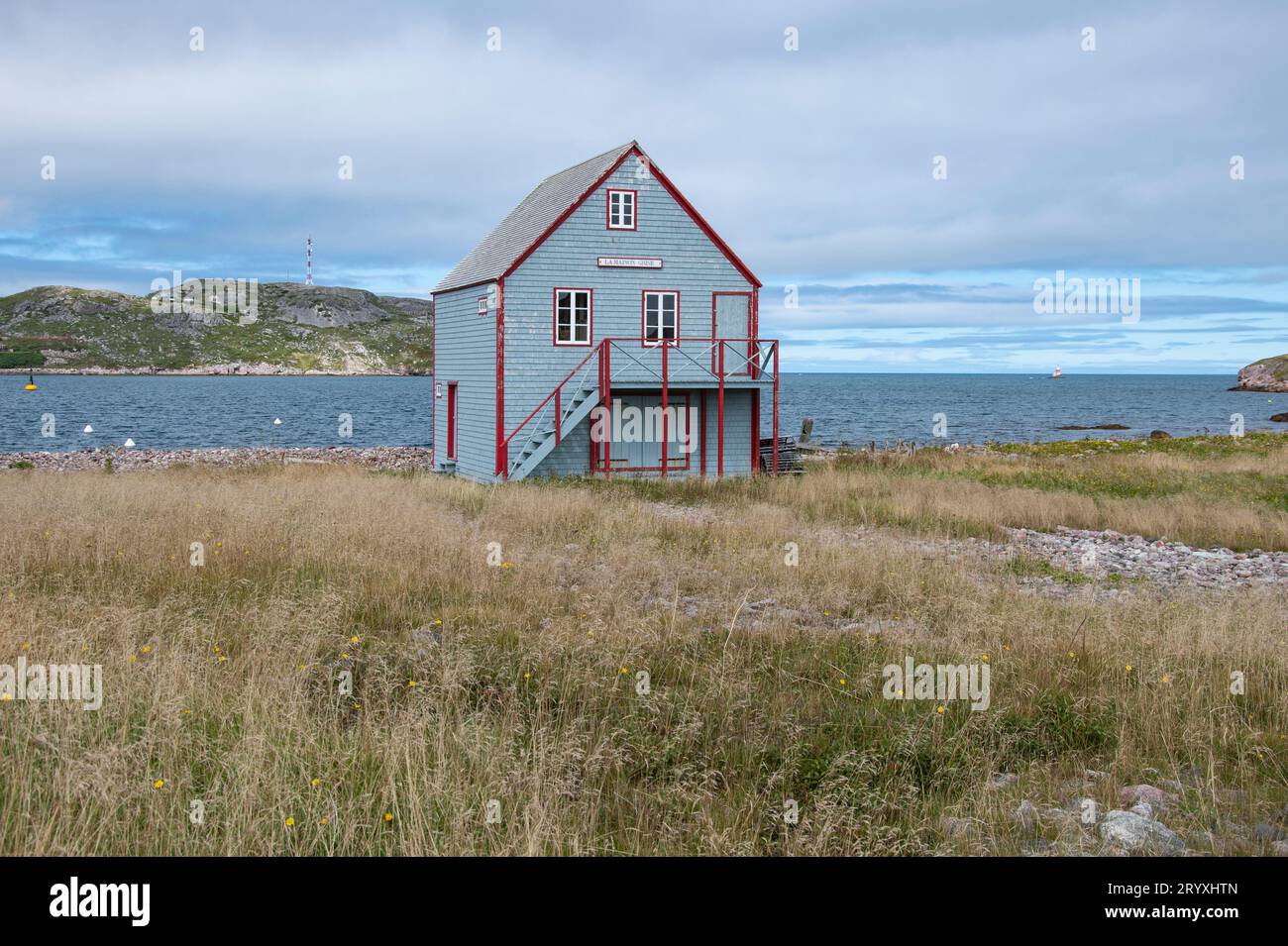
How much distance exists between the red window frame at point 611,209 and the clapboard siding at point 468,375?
13.2ft

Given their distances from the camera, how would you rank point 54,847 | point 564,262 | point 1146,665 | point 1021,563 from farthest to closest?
point 564,262 < point 1021,563 < point 1146,665 < point 54,847

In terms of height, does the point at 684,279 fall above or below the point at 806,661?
above

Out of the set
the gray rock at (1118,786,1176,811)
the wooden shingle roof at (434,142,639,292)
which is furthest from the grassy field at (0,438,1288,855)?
the wooden shingle roof at (434,142,639,292)

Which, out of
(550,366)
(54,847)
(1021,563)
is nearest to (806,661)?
(54,847)

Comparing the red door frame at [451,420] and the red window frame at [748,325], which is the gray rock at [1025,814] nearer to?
the red window frame at [748,325]

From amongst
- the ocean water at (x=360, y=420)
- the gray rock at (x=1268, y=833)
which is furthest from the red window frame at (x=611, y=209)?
the ocean water at (x=360, y=420)

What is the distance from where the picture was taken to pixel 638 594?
1270cm

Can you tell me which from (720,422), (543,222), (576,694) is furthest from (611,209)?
(576,694)

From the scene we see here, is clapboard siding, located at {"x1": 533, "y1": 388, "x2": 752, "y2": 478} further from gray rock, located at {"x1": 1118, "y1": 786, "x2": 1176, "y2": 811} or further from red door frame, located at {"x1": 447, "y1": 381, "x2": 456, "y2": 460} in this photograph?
gray rock, located at {"x1": 1118, "y1": 786, "x2": 1176, "y2": 811}

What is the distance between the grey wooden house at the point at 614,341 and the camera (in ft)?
91.2

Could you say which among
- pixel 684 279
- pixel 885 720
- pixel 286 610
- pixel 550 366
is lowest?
pixel 885 720

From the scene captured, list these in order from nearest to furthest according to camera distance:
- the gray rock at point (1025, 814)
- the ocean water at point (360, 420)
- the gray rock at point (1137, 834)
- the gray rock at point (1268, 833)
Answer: the gray rock at point (1137, 834)
the gray rock at point (1268, 833)
the gray rock at point (1025, 814)
the ocean water at point (360, 420)

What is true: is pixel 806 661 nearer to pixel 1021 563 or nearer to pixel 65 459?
pixel 1021 563

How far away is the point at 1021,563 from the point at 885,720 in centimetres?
925
